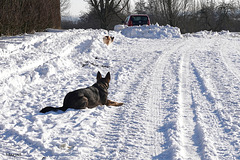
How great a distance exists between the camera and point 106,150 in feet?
12.3

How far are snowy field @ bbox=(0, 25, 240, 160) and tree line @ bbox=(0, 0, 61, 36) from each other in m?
3.51

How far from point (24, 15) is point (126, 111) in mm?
12677

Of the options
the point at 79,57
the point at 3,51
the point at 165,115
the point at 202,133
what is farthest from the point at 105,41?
the point at 202,133

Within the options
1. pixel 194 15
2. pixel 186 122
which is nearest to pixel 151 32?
pixel 186 122

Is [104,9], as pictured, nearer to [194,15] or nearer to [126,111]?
[194,15]

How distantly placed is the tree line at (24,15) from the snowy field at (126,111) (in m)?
3.51

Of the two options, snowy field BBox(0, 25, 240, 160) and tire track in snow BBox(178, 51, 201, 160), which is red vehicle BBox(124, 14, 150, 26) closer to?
snowy field BBox(0, 25, 240, 160)

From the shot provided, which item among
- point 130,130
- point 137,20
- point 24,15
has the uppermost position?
point 137,20

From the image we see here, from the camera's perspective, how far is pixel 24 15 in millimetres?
15719

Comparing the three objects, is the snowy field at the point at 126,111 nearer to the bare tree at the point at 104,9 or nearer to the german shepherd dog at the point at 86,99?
the german shepherd dog at the point at 86,99

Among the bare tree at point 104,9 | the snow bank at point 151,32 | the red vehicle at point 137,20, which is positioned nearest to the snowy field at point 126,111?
the snow bank at point 151,32

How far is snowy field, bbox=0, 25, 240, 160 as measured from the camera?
3742 millimetres

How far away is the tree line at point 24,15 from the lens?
13361 millimetres

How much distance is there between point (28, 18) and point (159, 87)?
11.8 m
